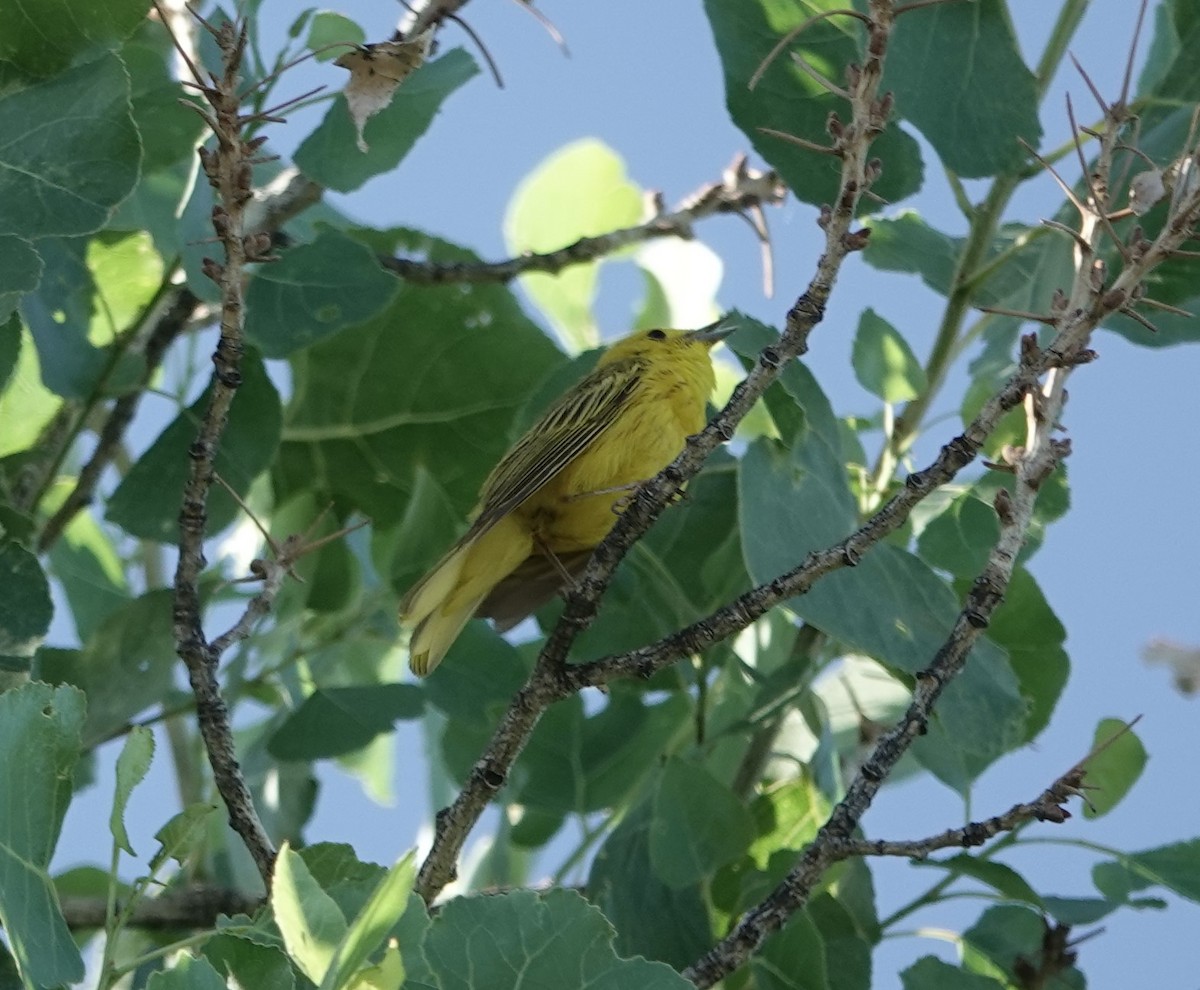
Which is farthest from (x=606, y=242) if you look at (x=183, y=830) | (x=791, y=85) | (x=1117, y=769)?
(x=183, y=830)

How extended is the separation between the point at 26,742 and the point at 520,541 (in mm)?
1757

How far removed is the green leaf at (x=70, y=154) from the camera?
92.0 inches

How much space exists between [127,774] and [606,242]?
6.24 ft

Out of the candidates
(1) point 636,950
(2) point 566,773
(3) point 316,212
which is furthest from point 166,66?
(1) point 636,950

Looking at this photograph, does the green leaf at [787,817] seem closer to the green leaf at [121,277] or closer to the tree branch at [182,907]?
the tree branch at [182,907]

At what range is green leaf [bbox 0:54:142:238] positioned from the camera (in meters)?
2.34

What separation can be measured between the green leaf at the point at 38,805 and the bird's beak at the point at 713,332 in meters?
1.99

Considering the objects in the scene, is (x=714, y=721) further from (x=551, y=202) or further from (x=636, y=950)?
(x=551, y=202)

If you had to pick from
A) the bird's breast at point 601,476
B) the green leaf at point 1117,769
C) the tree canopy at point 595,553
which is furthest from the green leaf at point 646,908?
the bird's breast at point 601,476

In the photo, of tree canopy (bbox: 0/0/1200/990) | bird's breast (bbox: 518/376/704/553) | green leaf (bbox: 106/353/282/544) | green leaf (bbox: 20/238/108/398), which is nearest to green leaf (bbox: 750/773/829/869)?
tree canopy (bbox: 0/0/1200/990)

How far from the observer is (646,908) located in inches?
110

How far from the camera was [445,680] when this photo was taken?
3162 millimetres

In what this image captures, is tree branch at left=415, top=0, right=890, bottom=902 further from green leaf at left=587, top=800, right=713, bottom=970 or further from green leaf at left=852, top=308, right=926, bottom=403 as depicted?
green leaf at left=852, top=308, right=926, bottom=403

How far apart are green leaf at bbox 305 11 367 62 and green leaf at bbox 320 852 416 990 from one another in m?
1.79
